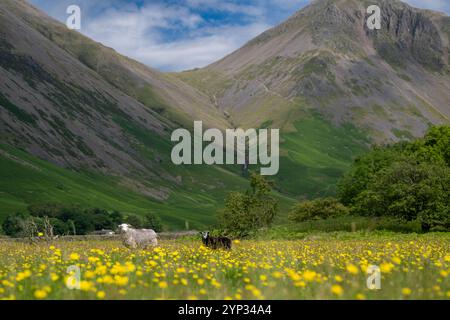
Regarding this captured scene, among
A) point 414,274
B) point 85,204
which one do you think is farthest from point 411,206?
point 85,204

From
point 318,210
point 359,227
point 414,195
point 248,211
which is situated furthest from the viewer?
point 318,210

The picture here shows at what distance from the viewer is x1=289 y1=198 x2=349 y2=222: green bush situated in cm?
9100

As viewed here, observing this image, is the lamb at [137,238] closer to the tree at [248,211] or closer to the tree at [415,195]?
the tree at [248,211]

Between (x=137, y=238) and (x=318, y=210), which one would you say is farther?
(x=318, y=210)

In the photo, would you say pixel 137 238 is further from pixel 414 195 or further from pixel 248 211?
pixel 414 195

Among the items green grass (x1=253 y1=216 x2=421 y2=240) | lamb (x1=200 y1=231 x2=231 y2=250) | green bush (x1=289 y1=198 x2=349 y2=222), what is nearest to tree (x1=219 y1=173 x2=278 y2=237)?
green grass (x1=253 y1=216 x2=421 y2=240)

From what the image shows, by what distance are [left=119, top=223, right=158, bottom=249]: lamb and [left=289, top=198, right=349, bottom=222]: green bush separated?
6886 centimetres

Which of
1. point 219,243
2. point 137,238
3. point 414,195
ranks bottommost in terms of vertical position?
point 219,243

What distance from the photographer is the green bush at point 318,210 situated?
9100 centimetres

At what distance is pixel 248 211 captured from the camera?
52969mm

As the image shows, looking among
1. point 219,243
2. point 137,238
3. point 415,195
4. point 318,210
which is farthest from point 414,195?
point 137,238

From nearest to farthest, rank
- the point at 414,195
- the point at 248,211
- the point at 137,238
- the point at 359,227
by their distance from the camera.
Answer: the point at 137,238 < the point at 248,211 < the point at 414,195 < the point at 359,227

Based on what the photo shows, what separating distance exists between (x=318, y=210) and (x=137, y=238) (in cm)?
7232
